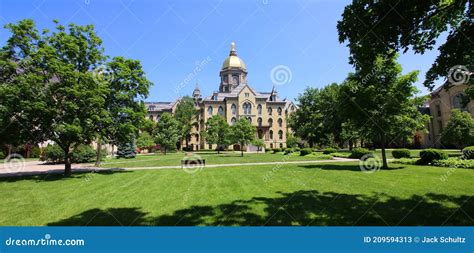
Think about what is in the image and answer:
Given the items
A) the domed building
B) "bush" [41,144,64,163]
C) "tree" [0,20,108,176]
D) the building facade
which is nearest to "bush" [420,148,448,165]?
"tree" [0,20,108,176]

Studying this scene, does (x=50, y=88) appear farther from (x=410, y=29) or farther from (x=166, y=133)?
(x=166, y=133)

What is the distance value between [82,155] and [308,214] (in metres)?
26.9

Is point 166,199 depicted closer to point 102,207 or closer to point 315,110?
point 102,207

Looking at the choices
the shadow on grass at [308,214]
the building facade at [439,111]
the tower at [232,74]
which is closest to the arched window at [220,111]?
the tower at [232,74]

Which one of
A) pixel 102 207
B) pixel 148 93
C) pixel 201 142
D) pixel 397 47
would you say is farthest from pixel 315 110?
pixel 102 207

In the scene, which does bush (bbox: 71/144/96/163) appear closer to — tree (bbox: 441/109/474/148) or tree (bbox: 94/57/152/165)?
tree (bbox: 94/57/152/165)

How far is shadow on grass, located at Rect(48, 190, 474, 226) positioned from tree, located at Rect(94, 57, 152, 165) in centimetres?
930

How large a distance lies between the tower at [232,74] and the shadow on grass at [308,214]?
7209 cm

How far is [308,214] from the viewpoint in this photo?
643cm

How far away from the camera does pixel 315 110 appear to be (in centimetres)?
5153

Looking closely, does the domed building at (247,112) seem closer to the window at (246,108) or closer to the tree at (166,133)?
the window at (246,108)

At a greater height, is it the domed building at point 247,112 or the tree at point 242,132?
the domed building at point 247,112

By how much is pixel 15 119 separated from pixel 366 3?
1673 centimetres

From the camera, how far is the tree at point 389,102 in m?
14.9
